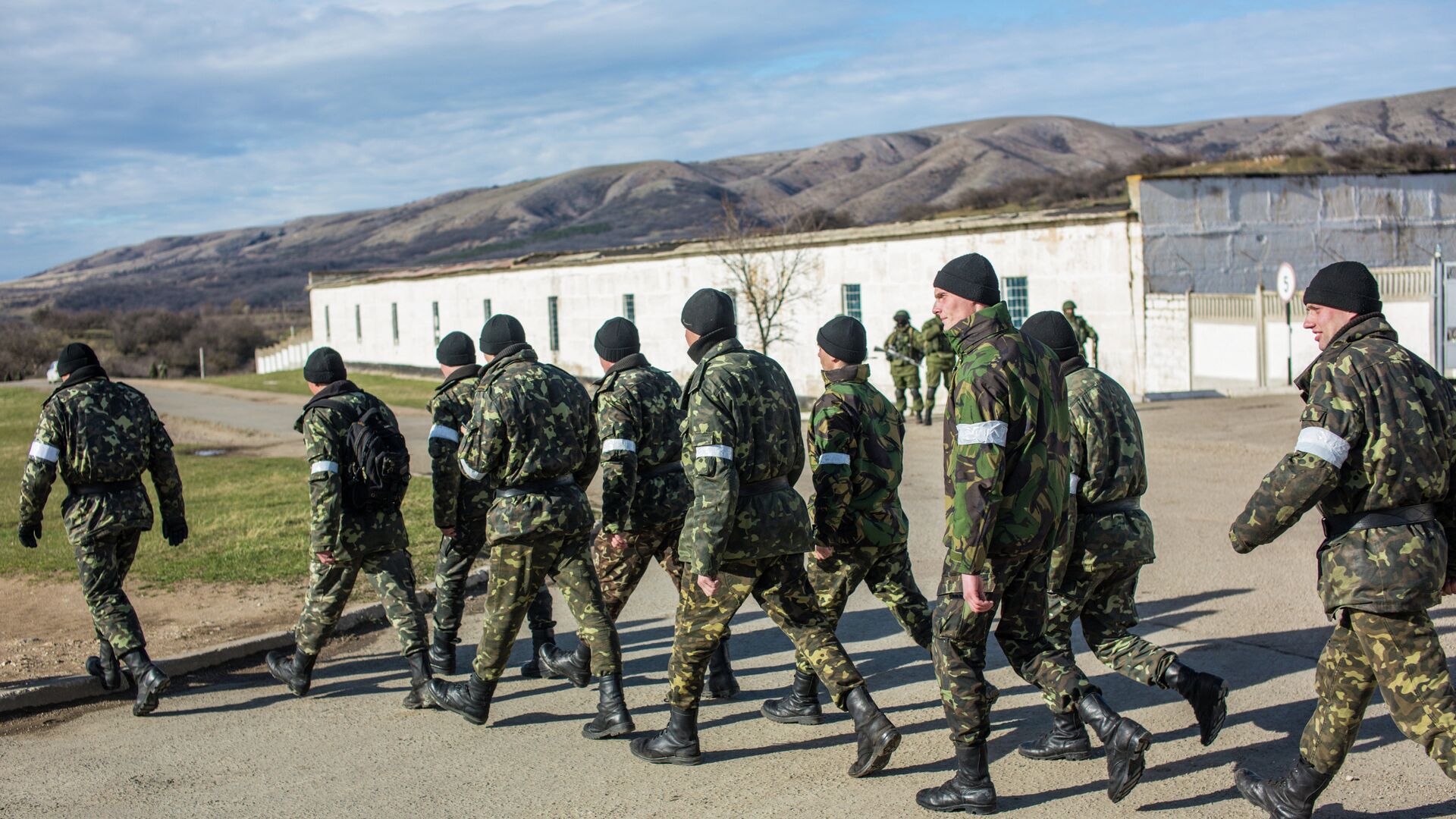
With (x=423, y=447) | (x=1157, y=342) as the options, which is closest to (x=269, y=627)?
(x=423, y=447)

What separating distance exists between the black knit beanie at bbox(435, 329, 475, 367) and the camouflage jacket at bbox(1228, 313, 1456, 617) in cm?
449

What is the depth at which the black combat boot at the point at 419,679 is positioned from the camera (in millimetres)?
6867

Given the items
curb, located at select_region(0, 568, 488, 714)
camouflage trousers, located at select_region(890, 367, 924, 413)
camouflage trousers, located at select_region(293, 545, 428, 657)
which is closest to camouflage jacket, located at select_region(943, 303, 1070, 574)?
camouflage trousers, located at select_region(293, 545, 428, 657)

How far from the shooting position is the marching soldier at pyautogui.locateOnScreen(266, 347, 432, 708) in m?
6.78

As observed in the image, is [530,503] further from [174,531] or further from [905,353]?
[905,353]

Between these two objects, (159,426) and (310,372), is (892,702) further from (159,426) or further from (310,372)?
(159,426)

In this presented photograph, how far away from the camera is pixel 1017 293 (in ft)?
89.3

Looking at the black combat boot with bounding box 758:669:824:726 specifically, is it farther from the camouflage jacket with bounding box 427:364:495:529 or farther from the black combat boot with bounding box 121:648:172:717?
the black combat boot with bounding box 121:648:172:717

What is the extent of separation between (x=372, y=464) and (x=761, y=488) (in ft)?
7.80

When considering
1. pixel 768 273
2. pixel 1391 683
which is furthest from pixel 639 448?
pixel 768 273

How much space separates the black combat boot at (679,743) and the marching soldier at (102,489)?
2969 mm

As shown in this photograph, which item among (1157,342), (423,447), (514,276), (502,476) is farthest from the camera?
(514,276)

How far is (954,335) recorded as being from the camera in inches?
200

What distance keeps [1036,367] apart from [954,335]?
36cm
